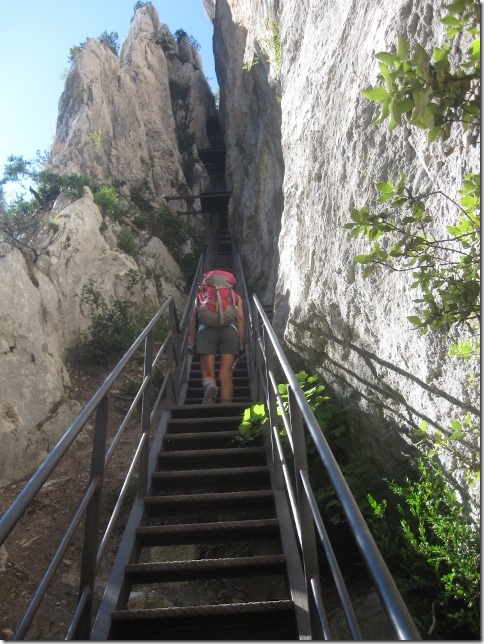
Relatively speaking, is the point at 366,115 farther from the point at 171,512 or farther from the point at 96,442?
the point at 171,512

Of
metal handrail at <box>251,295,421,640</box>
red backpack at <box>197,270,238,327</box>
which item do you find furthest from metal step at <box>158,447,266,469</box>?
red backpack at <box>197,270,238,327</box>

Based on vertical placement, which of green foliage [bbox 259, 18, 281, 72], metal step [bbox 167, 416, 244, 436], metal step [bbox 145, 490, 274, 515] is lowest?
metal step [bbox 145, 490, 274, 515]

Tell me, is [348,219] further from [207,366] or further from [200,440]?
[207,366]

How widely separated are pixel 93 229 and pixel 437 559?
38.4 ft

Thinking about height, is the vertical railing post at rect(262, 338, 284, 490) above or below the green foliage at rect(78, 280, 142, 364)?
below

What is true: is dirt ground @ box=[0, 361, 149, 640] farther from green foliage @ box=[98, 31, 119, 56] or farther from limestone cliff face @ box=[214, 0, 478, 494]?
green foliage @ box=[98, 31, 119, 56]

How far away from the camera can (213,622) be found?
2605 mm

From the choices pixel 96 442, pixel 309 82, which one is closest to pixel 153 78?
pixel 309 82

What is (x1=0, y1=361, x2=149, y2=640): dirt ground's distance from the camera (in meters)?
4.50

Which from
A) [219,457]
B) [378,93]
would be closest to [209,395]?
[219,457]

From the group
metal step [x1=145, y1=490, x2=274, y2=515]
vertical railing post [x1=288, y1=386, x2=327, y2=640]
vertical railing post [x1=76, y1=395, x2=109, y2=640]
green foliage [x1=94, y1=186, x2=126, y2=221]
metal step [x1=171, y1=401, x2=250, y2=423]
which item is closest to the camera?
vertical railing post [x1=288, y1=386, x2=327, y2=640]

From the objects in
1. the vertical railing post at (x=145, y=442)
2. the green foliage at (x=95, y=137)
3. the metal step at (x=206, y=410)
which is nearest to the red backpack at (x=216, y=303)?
the metal step at (x=206, y=410)

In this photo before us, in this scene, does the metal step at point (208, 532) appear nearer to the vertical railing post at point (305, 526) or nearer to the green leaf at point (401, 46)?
the vertical railing post at point (305, 526)

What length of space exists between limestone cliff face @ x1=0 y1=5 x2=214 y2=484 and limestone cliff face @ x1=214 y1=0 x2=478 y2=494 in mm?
4033
